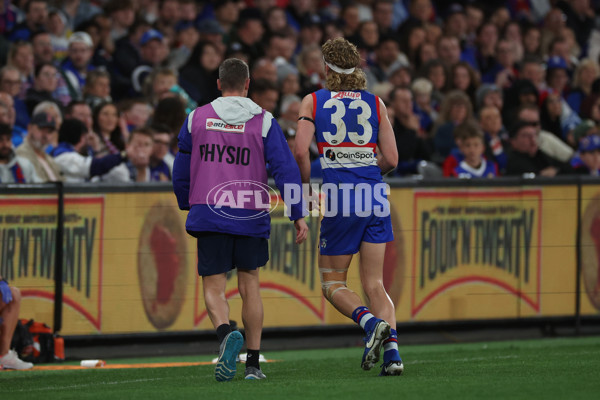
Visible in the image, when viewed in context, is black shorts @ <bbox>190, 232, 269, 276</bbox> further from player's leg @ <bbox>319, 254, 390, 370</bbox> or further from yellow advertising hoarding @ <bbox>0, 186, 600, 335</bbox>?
yellow advertising hoarding @ <bbox>0, 186, 600, 335</bbox>

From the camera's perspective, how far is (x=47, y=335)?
Result: 1093 cm

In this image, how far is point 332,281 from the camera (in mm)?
8531

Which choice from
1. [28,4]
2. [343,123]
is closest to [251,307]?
[343,123]

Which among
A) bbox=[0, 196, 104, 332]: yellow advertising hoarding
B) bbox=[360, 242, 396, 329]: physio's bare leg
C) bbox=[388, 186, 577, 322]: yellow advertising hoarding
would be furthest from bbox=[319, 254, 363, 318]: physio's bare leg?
bbox=[388, 186, 577, 322]: yellow advertising hoarding

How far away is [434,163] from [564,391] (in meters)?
7.17

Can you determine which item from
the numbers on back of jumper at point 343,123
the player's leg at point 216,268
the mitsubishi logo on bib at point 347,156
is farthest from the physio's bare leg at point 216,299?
the numbers on back of jumper at point 343,123

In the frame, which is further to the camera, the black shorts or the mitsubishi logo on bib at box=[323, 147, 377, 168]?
the mitsubishi logo on bib at box=[323, 147, 377, 168]

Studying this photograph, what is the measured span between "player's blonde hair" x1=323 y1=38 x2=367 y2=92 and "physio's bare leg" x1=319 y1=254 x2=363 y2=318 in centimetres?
128

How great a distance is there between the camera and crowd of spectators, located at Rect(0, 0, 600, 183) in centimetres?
1234

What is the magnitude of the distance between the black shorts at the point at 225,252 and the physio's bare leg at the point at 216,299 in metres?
0.06

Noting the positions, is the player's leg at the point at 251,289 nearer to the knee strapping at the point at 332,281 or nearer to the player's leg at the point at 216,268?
the player's leg at the point at 216,268

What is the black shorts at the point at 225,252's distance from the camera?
8.18 meters

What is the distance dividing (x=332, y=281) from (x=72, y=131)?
4717mm

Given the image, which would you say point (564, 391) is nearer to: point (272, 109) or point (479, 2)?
point (272, 109)
